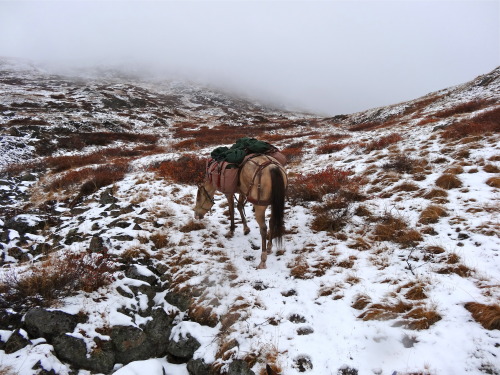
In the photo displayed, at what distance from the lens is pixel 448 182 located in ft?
22.7

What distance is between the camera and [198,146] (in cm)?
2092

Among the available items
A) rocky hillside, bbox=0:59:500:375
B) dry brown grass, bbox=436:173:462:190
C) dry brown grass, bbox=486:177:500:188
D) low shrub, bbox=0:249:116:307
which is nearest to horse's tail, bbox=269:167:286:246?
rocky hillside, bbox=0:59:500:375

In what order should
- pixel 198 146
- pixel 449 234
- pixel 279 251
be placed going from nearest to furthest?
1. pixel 449 234
2. pixel 279 251
3. pixel 198 146

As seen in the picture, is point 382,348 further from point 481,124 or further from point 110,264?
point 481,124

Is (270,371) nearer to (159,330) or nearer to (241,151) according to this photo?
(159,330)

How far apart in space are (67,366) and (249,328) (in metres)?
2.58

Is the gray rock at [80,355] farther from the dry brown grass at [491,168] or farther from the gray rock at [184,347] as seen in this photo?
the dry brown grass at [491,168]

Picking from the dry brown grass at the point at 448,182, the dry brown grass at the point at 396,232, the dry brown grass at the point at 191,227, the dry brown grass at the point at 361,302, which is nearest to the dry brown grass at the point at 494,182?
the dry brown grass at the point at 448,182

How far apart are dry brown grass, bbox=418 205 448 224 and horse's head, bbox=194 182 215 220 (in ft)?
16.7

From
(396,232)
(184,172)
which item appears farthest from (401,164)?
(184,172)

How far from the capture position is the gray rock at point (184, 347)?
13.4ft

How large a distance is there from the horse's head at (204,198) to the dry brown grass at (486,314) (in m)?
5.56

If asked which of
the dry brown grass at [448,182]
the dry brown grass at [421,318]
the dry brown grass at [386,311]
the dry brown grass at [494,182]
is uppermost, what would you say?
the dry brown grass at [494,182]

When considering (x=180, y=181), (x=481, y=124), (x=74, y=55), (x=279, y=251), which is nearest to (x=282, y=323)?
(x=279, y=251)
